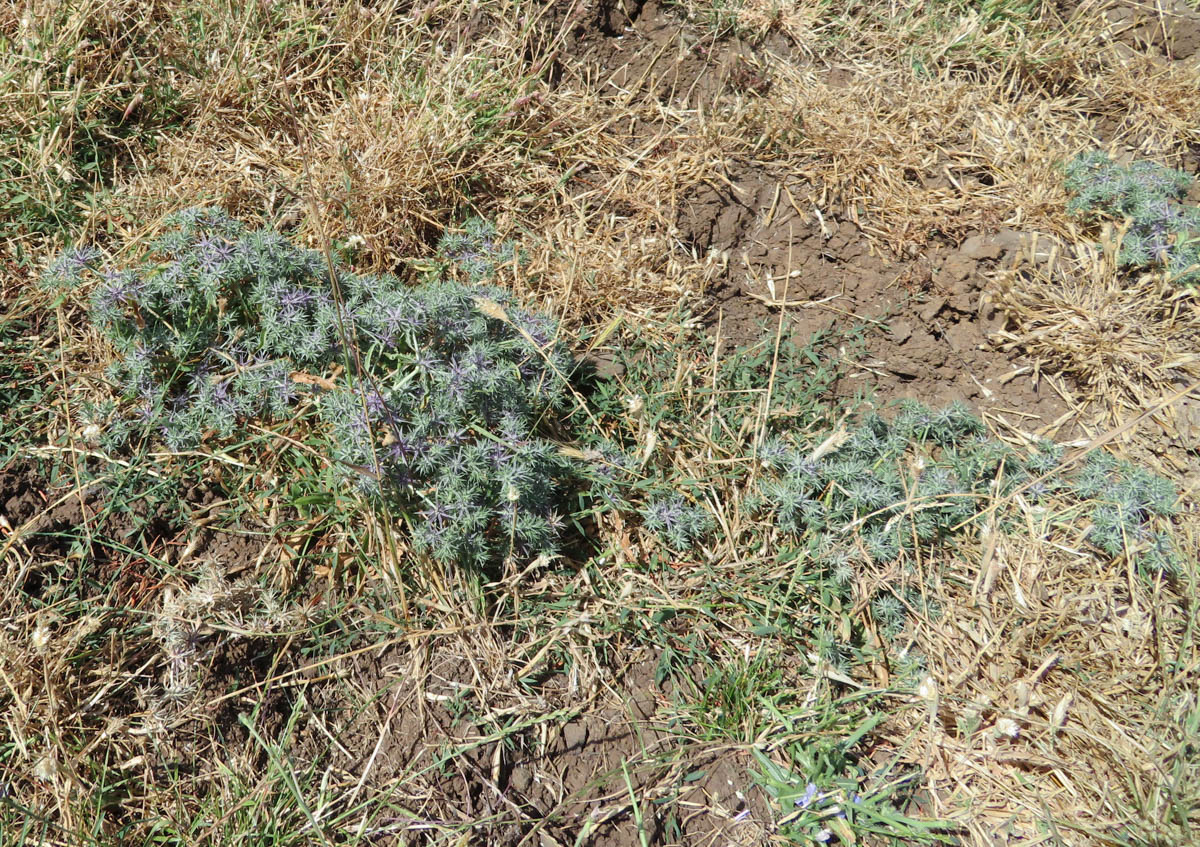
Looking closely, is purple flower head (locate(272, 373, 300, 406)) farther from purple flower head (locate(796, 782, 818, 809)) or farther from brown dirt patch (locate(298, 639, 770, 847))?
purple flower head (locate(796, 782, 818, 809))

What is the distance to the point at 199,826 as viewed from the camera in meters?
2.00

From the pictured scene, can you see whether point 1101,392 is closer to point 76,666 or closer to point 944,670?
point 944,670

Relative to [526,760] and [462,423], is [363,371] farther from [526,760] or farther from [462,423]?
[526,760]

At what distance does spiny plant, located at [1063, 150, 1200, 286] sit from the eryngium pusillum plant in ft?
7.63

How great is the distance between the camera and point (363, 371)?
2.35m

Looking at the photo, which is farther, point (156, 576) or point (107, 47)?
point (107, 47)

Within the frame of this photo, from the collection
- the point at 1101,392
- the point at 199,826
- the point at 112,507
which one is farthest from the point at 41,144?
the point at 1101,392

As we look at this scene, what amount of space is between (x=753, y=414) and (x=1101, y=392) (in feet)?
4.41

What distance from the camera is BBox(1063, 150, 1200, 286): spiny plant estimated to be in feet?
9.87

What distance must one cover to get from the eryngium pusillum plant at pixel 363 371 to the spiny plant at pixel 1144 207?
7.63ft

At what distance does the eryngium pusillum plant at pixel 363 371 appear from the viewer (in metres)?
2.21

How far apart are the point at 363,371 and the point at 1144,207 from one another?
3007 millimetres

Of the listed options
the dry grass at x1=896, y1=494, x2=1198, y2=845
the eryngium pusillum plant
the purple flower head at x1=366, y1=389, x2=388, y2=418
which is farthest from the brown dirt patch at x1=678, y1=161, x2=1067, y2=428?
the purple flower head at x1=366, y1=389, x2=388, y2=418

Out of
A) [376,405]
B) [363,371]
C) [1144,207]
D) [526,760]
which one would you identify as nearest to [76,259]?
[363,371]
